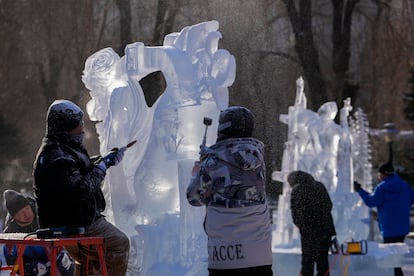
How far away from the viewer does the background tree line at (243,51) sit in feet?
79.0

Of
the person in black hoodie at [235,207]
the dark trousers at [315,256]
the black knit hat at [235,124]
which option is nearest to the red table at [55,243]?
the person in black hoodie at [235,207]

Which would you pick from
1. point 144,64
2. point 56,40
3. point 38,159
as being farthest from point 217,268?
point 56,40

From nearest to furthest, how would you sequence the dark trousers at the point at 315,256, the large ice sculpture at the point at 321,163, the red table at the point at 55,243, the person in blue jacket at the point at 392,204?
the red table at the point at 55,243 < the dark trousers at the point at 315,256 < the person in blue jacket at the point at 392,204 < the large ice sculpture at the point at 321,163

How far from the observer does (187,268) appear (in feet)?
33.5

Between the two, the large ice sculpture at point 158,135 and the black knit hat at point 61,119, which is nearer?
the black knit hat at point 61,119

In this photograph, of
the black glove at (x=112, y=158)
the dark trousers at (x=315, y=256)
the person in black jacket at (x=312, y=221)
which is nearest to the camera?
the black glove at (x=112, y=158)

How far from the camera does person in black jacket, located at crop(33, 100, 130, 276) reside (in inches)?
237

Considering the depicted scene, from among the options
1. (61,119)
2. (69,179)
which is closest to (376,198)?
(61,119)

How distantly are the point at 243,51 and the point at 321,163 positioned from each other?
918cm

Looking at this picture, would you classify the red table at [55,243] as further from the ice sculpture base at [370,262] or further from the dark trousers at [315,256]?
the ice sculpture base at [370,262]

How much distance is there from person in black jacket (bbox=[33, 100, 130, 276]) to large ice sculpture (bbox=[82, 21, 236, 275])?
12.7ft

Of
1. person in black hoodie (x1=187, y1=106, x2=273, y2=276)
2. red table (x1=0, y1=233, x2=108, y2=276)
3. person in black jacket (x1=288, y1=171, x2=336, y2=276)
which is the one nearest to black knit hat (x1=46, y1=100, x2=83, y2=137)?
red table (x1=0, y1=233, x2=108, y2=276)

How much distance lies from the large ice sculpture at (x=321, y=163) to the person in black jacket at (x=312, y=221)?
4102mm

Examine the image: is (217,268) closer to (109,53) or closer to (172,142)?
(172,142)
